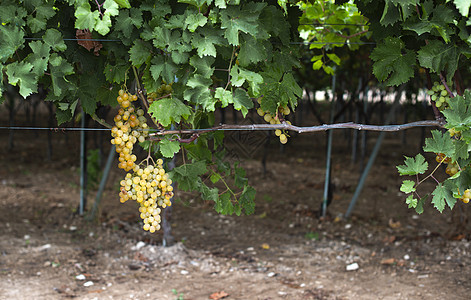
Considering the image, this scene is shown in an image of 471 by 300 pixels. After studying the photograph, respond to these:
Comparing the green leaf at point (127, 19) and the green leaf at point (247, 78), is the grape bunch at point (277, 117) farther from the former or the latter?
the green leaf at point (127, 19)

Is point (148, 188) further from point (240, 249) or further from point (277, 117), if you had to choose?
point (240, 249)

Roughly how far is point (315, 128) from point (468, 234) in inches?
145

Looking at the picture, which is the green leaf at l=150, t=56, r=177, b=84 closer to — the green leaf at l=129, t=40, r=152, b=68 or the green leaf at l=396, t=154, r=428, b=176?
the green leaf at l=129, t=40, r=152, b=68

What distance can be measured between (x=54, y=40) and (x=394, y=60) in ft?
4.28

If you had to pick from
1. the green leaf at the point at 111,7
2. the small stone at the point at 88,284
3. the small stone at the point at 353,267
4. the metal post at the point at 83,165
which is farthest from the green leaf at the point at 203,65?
the metal post at the point at 83,165

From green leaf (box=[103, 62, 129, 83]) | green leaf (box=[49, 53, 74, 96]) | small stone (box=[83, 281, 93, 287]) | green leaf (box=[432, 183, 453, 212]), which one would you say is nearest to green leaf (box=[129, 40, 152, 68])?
green leaf (box=[103, 62, 129, 83])

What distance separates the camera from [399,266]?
4.41 meters

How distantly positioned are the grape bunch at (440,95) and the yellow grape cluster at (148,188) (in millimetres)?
1168

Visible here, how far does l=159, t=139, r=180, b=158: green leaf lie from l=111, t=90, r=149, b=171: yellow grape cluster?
0.10m

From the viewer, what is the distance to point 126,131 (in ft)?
6.83

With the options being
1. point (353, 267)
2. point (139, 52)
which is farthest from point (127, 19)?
point (353, 267)

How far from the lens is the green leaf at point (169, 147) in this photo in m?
2.03

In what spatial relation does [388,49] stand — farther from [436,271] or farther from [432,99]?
[436,271]

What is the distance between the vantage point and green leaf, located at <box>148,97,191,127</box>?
76.7 inches
